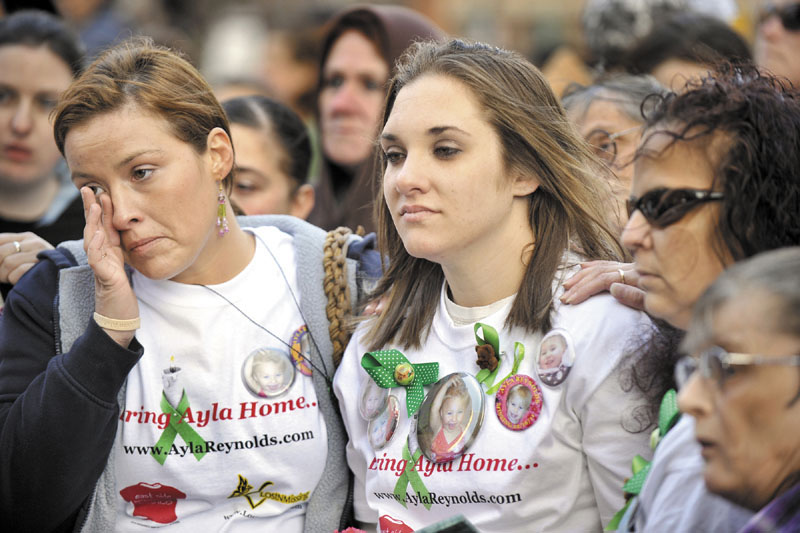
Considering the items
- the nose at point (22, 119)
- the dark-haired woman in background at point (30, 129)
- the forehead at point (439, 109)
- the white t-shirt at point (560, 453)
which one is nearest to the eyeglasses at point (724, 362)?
the white t-shirt at point (560, 453)

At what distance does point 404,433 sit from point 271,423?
436 millimetres

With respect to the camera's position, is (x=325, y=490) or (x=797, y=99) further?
(x=325, y=490)

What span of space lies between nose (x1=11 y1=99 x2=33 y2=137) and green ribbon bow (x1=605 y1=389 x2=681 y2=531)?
3251mm

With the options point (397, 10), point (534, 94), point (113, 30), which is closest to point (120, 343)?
point (534, 94)

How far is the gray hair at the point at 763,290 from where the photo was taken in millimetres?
1584

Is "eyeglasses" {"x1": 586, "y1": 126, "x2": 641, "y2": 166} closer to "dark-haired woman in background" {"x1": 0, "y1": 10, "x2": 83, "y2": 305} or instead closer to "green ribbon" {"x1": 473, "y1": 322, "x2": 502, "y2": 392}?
"green ribbon" {"x1": 473, "y1": 322, "x2": 502, "y2": 392}

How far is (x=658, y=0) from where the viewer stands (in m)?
5.06

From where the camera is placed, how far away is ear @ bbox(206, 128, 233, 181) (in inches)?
116

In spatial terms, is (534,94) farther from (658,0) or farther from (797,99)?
(658,0)

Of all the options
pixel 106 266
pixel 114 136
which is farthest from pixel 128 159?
pixel 106 266

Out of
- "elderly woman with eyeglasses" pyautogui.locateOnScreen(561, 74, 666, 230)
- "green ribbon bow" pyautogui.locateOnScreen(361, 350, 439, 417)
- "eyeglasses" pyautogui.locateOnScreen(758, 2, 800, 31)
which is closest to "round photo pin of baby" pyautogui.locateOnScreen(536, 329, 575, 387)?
"green ribbon bow" pyautogui.locateOnScreen(361, 350, 439, 417)

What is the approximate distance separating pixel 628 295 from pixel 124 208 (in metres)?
1.44

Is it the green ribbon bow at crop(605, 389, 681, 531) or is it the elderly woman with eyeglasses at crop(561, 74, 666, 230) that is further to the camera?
the elderly woman with eyeglasses at crop(561, 74, 666, 230)

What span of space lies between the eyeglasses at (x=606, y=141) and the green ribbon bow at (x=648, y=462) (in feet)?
4.93
